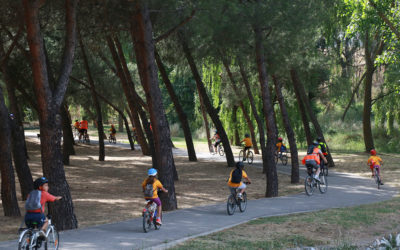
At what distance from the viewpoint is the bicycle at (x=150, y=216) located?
34.7ft

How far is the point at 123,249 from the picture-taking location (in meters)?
8.85

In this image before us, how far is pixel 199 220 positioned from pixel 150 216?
1.80 m

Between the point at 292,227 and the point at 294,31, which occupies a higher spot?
the point at 294,31

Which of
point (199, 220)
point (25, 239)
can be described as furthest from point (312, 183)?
point (25, 239)

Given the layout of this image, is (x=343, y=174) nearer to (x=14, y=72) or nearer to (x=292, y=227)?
(x=292, y=227)

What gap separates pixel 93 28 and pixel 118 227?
27.3 feet

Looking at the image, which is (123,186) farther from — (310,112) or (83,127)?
(83,127)

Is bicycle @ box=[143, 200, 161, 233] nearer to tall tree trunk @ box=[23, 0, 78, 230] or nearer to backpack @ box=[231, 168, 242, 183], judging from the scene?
tall tree trunk @ box=[23, 0, 78, 230]

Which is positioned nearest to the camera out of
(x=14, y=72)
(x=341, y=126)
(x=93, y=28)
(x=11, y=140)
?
(x=11, y=140)

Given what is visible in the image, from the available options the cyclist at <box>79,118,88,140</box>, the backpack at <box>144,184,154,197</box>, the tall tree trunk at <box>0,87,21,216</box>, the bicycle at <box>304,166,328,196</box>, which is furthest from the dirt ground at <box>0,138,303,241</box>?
the cyclist at <box>79,118,88,140</box>

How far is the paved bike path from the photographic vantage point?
9.53 meters

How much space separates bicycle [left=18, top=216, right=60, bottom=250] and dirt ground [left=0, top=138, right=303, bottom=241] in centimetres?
252

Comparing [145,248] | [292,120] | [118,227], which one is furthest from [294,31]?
[292,120]

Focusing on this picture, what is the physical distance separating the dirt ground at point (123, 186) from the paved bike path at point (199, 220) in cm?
135
